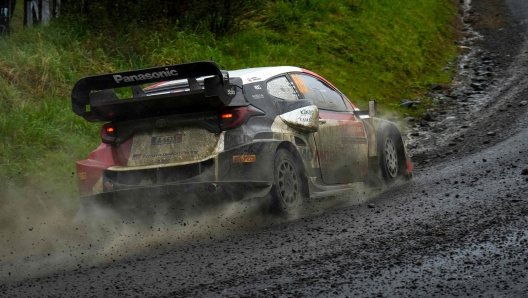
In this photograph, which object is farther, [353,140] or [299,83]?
[353,140]

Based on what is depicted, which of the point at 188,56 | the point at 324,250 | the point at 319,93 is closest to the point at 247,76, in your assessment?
the point at 319,93

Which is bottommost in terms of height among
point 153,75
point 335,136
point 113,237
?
point 113,237

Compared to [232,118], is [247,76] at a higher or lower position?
higher

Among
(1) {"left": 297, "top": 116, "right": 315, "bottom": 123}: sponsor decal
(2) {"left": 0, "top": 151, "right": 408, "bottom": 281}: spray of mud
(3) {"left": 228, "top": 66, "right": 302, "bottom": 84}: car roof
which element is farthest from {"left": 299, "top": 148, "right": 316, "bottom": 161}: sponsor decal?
A: (3) {"left": 228, "top": 66, "right": 302, "bottom": 84}: car roof

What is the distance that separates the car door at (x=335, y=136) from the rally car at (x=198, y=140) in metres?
0.22

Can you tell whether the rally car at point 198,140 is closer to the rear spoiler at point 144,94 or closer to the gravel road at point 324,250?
the rear spoiler at point 144,94

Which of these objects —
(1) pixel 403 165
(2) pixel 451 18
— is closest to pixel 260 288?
(1) pixel 403 165

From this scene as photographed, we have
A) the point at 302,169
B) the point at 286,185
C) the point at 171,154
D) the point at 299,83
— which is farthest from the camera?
the point at 299,83

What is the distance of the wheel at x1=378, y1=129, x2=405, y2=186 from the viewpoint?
9.60 meters

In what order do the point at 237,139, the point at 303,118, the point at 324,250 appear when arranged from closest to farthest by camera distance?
the point at 324,250, the point at 237,139, the point at 303,118

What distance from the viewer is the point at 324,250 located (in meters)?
6.00

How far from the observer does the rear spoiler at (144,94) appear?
22.8 ft

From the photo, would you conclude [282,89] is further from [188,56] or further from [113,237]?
[188,56]

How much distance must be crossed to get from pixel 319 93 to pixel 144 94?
7.02 feet
